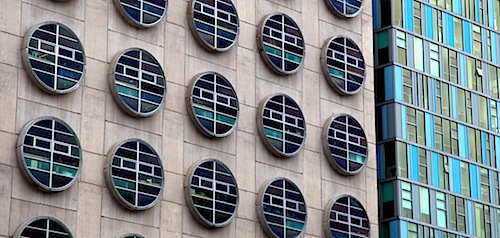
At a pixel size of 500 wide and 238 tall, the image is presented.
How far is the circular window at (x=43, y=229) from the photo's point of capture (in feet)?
143

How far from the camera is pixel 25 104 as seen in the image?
44906mm

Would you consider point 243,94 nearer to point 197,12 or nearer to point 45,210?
point 197,12

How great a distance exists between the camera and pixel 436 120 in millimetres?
65188

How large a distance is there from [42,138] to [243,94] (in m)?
9.43

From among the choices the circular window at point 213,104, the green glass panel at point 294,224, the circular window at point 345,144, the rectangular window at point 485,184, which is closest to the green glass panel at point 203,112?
the circular window at point 213,104

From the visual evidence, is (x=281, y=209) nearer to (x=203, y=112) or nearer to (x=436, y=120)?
(x=203, y=112)

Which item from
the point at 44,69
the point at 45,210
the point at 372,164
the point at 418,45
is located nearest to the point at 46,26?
the point at 44,69

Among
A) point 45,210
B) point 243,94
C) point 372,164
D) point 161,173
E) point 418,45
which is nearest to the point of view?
point 45,210

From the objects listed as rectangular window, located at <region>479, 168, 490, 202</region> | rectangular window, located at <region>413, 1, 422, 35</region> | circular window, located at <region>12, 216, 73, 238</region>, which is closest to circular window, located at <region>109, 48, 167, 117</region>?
circular window, located at <region>12, 216, 73, 238</region>

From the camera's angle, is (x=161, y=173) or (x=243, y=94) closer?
(x=161, y=173)

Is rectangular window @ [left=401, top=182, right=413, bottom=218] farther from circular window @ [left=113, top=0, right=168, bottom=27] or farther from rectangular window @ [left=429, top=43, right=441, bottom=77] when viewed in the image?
circular window @ [left=113, top=0, right=168, bottom=27]

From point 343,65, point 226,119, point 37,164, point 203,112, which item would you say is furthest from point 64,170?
point 343,65

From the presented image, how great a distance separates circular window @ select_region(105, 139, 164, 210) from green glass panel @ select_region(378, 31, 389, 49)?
20.0m

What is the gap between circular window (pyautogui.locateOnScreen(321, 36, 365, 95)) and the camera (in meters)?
55.0
